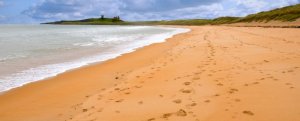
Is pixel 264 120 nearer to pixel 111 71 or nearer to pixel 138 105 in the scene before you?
pixel 138 105

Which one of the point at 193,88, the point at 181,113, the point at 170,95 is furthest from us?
the point at 193,88

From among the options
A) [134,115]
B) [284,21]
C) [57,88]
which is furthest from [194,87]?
[284,21]

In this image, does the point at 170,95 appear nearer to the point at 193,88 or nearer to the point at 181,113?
the point at 193,88

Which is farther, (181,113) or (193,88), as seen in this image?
(193,88)

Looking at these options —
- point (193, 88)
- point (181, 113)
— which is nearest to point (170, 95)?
point (193, 88)

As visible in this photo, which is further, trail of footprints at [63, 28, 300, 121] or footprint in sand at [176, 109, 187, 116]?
trail of footprints at [63, 28, 300, 121]

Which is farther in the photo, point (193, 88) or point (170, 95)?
point (193, 88)

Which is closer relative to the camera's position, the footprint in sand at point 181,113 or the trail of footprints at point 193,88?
the footprint in sand at point 181,113

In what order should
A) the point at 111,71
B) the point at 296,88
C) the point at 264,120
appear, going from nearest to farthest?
1. the point at 264,120
2. the point at 296,88
3. the point at 111,71

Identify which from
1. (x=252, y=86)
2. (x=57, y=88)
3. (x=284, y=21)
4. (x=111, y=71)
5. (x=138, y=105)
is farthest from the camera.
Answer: (x=284, y=21)

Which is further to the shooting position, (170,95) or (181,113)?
(170,95)

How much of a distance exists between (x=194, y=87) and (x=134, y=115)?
2442 millimetres

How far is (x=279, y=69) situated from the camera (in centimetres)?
1000

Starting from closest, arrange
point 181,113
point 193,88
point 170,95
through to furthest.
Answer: point 181,113 < point 170,95 < point 193,88
